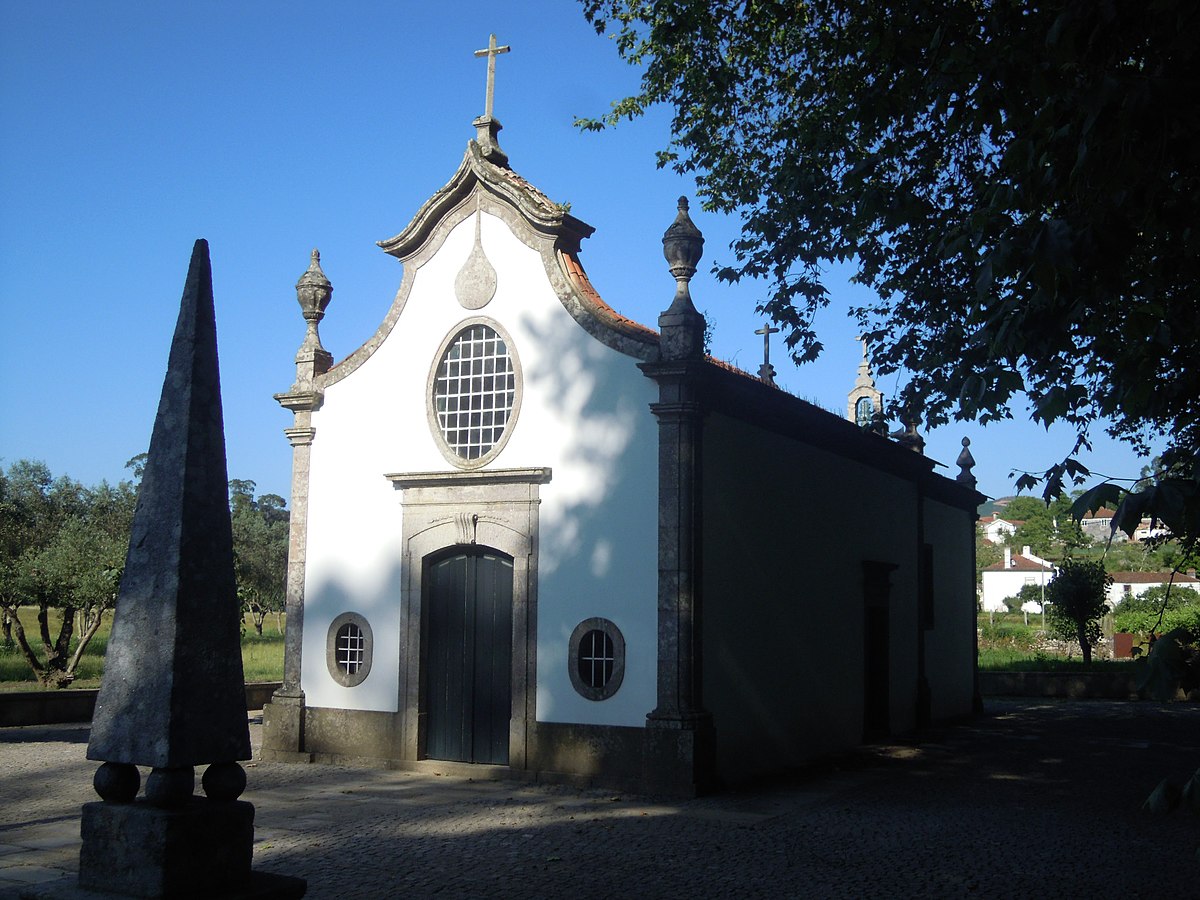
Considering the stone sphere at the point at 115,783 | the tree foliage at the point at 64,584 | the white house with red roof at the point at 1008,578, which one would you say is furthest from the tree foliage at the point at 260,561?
the white house with red roof at the point at 1008,578

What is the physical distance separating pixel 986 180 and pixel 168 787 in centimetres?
702

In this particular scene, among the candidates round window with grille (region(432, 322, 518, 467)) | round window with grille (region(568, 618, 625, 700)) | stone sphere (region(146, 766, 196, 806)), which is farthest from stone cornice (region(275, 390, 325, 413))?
stone sphere (region(146, 766, 196, 806))

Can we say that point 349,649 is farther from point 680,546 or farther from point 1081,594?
point 1081,594

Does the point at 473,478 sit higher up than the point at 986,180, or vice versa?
the point at 986,180

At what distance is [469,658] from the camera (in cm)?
1279

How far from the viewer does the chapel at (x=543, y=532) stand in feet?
38.2

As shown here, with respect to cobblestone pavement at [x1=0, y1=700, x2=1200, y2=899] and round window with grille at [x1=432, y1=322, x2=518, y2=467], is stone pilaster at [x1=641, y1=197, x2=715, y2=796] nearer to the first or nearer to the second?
cobblestone pavement at [x1=0, y1=700, x2=1200, y2=899]

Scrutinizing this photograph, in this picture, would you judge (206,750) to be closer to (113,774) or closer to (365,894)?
(113,774)

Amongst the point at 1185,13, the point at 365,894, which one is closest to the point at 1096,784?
the point at 365,894

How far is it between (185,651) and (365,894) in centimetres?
332

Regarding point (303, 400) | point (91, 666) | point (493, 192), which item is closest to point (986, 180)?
point (493, 192)

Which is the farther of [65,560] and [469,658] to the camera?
[65,560]

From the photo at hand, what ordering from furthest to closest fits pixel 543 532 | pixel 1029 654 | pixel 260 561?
pixel 260 561 → pixel 1029 654 → pixel 543 532

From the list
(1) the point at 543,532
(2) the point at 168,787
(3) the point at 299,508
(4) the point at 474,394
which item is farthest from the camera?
(3) the point at 299,508
